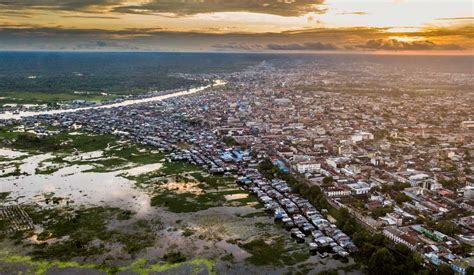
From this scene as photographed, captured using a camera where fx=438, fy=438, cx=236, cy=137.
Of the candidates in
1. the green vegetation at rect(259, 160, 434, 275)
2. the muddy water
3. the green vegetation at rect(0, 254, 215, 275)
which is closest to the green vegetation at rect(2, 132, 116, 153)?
the muddy water

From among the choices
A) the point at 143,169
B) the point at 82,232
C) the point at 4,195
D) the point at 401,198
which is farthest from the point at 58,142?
the point at 401,198

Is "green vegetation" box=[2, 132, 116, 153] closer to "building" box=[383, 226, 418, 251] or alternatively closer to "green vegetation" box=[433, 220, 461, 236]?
"building" box=[383, 226, 418, 251]

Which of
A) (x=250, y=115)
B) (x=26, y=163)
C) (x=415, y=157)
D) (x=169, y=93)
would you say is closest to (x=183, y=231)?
(x=26, y=163)

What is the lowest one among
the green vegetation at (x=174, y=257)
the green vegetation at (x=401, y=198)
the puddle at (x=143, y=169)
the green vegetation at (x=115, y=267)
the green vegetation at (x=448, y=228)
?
the puddle at (x=143, y=169)

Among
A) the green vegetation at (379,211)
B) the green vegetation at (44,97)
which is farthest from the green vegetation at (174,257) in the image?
the green vegetation at (44,97)

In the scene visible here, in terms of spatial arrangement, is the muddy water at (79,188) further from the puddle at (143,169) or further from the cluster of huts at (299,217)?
the cluster of huts at (299,217)

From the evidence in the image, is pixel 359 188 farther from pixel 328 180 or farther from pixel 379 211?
pixel 379 211
